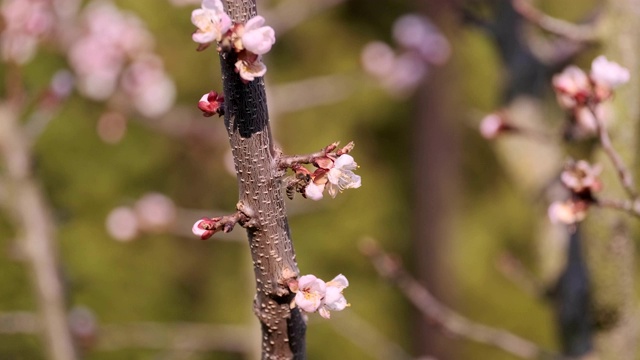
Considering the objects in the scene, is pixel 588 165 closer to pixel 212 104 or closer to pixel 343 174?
pixel 343 174

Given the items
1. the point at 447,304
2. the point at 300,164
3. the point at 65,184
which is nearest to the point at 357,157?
the point at 447,304

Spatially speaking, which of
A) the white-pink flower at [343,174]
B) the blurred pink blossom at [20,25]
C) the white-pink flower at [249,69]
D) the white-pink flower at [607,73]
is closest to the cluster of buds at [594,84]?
the white-pink flower at [607,73]

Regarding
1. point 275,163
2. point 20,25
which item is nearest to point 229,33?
point 275,163

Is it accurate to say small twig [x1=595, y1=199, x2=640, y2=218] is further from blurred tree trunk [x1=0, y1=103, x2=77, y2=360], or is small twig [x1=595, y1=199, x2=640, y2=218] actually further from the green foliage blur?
the green foliage blur

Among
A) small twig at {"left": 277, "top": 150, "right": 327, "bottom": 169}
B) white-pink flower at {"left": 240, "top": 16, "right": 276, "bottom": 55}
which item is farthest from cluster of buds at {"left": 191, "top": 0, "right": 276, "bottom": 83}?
small twig at {"left": 277, "top": 150, "right": 327, "bottom": 169}

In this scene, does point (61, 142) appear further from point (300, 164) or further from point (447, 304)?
point (300, 164)

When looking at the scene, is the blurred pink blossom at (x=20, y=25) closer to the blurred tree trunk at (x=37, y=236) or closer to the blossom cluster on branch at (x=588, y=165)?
the blurred tree trunk at (x=37, y=236)
